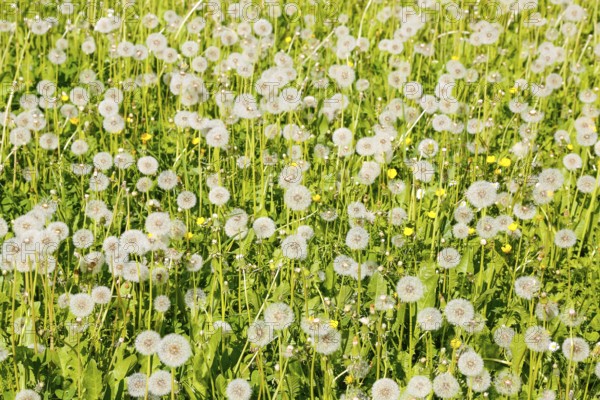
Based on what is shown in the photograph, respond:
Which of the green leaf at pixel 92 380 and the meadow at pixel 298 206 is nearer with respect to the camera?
the green leaf at pixel 92 380

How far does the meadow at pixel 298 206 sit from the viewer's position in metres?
2.38

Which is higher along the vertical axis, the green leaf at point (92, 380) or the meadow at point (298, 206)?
the meadow at point (298, 206)

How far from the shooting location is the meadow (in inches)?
93.6

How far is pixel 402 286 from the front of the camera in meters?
2.51

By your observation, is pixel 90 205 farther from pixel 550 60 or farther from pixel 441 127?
pixel 550 60

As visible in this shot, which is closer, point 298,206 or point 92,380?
point 92,380

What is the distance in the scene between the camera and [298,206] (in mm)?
2809

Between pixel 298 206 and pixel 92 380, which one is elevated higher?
pixel 298 206

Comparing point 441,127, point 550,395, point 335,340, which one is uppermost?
point 441,127

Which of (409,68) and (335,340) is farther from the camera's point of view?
(409,68)

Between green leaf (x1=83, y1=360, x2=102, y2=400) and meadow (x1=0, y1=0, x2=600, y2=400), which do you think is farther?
meadow (x1=0, y1=0, x2=600, y2=400)

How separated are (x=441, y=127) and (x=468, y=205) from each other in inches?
19.0

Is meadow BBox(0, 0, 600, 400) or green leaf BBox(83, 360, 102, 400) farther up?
meadow BBox(0, 0, 600, 400)

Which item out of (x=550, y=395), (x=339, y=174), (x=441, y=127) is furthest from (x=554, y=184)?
(x=550, y=395)
